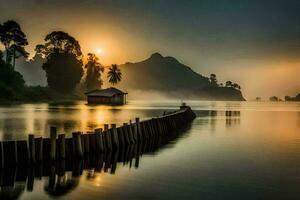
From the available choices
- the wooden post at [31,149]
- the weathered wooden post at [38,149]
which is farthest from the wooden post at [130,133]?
the wooden post at [31,149]

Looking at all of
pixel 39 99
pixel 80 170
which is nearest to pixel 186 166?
pixel 80 170

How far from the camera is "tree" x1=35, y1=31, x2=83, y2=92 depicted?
138m

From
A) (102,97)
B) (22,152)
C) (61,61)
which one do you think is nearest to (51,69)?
(61,61)

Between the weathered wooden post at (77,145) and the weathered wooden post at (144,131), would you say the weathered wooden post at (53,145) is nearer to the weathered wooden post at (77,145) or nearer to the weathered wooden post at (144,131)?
the weathered wooden post at (77,145)

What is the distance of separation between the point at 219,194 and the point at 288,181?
16.3 feet

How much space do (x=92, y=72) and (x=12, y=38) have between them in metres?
52.8

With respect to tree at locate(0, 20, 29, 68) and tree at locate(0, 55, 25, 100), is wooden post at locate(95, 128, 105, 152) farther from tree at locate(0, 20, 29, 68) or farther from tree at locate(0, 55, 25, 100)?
tree at locate(0, 20, 29, 68)

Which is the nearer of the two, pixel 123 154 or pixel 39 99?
pixel 123 154

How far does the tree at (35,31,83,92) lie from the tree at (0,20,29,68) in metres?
14.4

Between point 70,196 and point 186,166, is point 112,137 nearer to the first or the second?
point 186,166

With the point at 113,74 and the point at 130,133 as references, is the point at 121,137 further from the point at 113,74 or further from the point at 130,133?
the point at 113,74

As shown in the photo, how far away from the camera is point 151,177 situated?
64.8 ft

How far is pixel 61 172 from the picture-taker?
19.6 meters

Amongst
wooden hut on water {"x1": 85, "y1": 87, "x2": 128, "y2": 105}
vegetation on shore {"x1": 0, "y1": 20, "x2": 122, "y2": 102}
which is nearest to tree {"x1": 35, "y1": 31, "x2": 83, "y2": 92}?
vegetation on shore {"x1": 0, "y1": 20, "x2": 122, "y2": 102}
